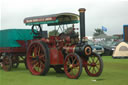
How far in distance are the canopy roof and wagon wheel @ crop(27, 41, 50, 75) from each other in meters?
0.84

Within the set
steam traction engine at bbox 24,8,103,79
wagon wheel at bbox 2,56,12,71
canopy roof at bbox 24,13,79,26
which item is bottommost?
wagon wheel at bbox 2,56,12,71

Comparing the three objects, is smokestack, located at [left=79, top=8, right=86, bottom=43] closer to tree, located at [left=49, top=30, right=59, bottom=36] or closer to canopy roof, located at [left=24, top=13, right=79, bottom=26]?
canopy roof, located at [left=24, top=13, right=79, bottom=26]

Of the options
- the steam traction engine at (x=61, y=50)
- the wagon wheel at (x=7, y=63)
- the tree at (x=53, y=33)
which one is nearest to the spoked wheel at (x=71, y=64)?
the steam traction engine at (x=61, y=50)

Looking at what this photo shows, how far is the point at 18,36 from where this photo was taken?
11.9m

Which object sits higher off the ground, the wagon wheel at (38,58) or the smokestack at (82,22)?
the smokestack at (82,22)

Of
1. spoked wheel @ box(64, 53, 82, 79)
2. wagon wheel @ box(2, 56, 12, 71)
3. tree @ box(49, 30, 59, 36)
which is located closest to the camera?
spoked wheel @ box(64, 53, 82, 79)

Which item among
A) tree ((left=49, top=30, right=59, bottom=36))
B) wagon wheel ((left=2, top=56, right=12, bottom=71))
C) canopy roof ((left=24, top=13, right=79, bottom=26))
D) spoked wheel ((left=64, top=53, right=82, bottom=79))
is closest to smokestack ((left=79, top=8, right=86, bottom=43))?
spoked wheel ((left=64, top=53, right=82, bottom=79))

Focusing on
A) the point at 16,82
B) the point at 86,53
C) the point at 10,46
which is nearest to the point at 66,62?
the point at 86,53

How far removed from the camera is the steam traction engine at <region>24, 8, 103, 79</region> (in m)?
9.09

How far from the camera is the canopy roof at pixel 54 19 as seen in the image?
31.6 feet

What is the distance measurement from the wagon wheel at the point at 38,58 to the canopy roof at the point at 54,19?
2.75 feet

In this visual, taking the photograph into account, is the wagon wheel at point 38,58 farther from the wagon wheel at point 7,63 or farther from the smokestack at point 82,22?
the smokestack at point 82,22

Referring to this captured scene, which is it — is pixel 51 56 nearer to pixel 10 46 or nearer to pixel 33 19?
pixel 33 19

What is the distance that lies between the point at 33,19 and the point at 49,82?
3.24 meters
